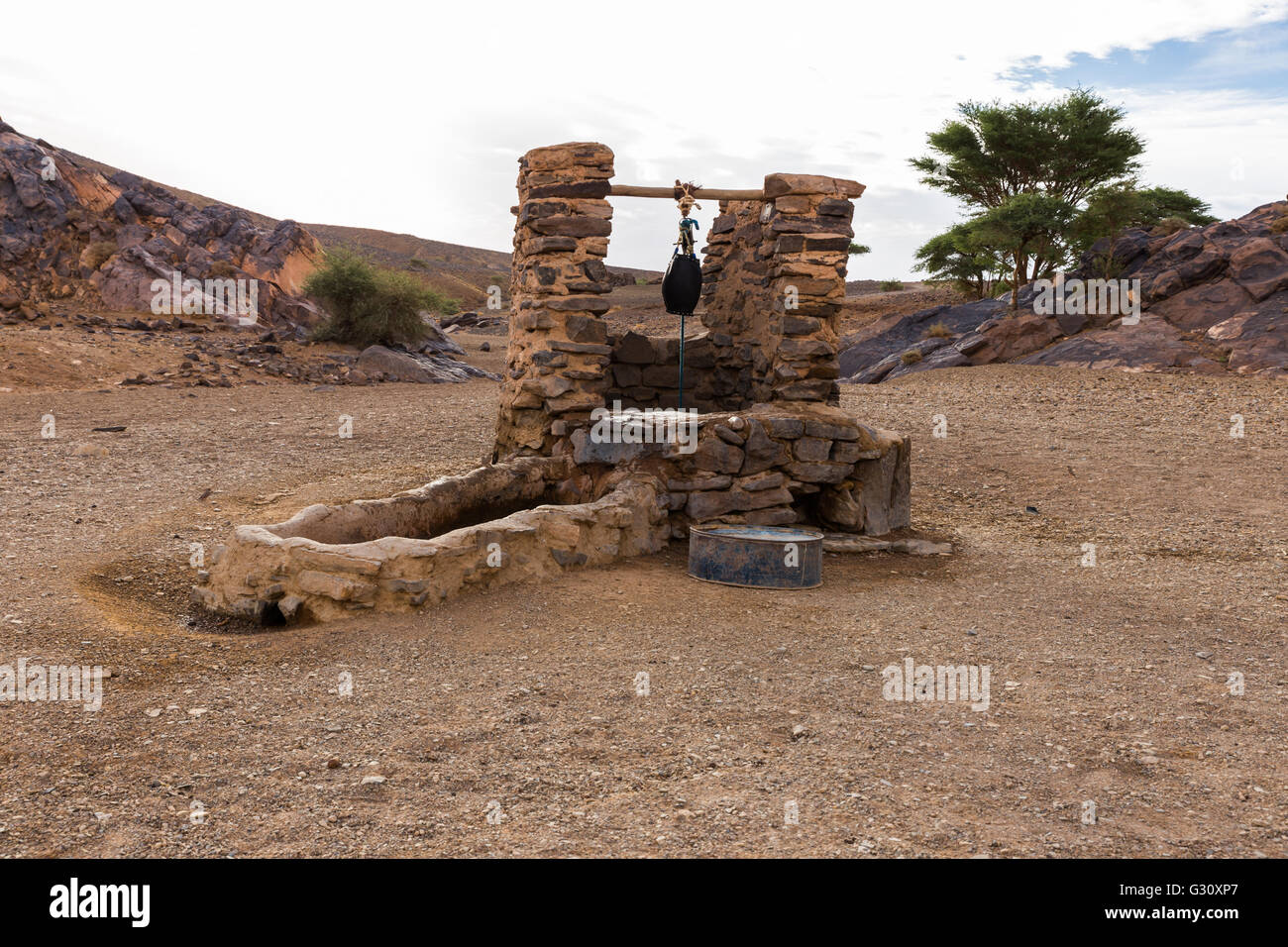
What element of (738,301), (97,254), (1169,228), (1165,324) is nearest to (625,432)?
(738,301)

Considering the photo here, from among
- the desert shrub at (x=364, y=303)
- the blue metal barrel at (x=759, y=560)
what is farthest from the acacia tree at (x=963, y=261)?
the blue metal barrel at (x=759, y=560)

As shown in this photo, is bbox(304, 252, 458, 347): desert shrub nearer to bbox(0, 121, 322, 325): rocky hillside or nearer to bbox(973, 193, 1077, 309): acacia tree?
bbox(0, 121, 322, 325): rocky hillside

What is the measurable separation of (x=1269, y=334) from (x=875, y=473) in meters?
10.6

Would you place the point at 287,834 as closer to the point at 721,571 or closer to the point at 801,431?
the point at 721,571

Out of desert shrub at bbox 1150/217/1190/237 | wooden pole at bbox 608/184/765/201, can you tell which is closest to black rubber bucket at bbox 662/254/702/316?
wooden pole at bbox 608/184/765/201

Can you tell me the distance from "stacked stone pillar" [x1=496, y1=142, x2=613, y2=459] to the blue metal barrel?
1.85 m

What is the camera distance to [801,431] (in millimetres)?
6871

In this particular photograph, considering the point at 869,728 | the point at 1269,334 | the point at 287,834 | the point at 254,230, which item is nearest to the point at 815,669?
the point at 869,728

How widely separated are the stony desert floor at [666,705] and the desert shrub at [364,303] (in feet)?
36.3

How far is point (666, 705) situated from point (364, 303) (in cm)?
1664

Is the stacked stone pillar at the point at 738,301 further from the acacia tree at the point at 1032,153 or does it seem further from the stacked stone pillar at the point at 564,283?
the acacia tree at the point at 1032,153

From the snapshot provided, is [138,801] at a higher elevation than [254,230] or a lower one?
lower

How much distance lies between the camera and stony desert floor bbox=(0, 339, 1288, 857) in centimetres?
289

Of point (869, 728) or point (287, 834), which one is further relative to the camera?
point (869, 728)
